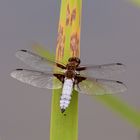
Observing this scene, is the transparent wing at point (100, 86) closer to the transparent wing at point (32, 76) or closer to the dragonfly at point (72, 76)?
the dragonfly at point (72, 76)

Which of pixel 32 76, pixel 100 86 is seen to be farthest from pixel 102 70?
pixel 32 76

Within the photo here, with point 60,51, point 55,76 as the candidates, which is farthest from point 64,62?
point 55,76

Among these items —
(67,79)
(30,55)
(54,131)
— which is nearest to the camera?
(54,131)

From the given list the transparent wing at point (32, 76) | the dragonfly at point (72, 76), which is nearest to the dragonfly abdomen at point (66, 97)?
the dragonfly at point (72, 76)

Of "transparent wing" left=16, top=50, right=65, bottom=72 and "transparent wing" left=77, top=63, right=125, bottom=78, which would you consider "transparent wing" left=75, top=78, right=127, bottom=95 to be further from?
"transparent wing" left=16, top=50, right=65, bottom=72

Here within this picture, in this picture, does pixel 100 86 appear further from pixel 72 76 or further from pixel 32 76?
pixel 32 76

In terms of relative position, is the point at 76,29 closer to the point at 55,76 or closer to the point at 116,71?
the point at 55,76

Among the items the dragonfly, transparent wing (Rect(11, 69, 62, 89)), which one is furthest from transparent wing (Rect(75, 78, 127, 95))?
transparent wing (Rect(11, 69, 62, 89))
